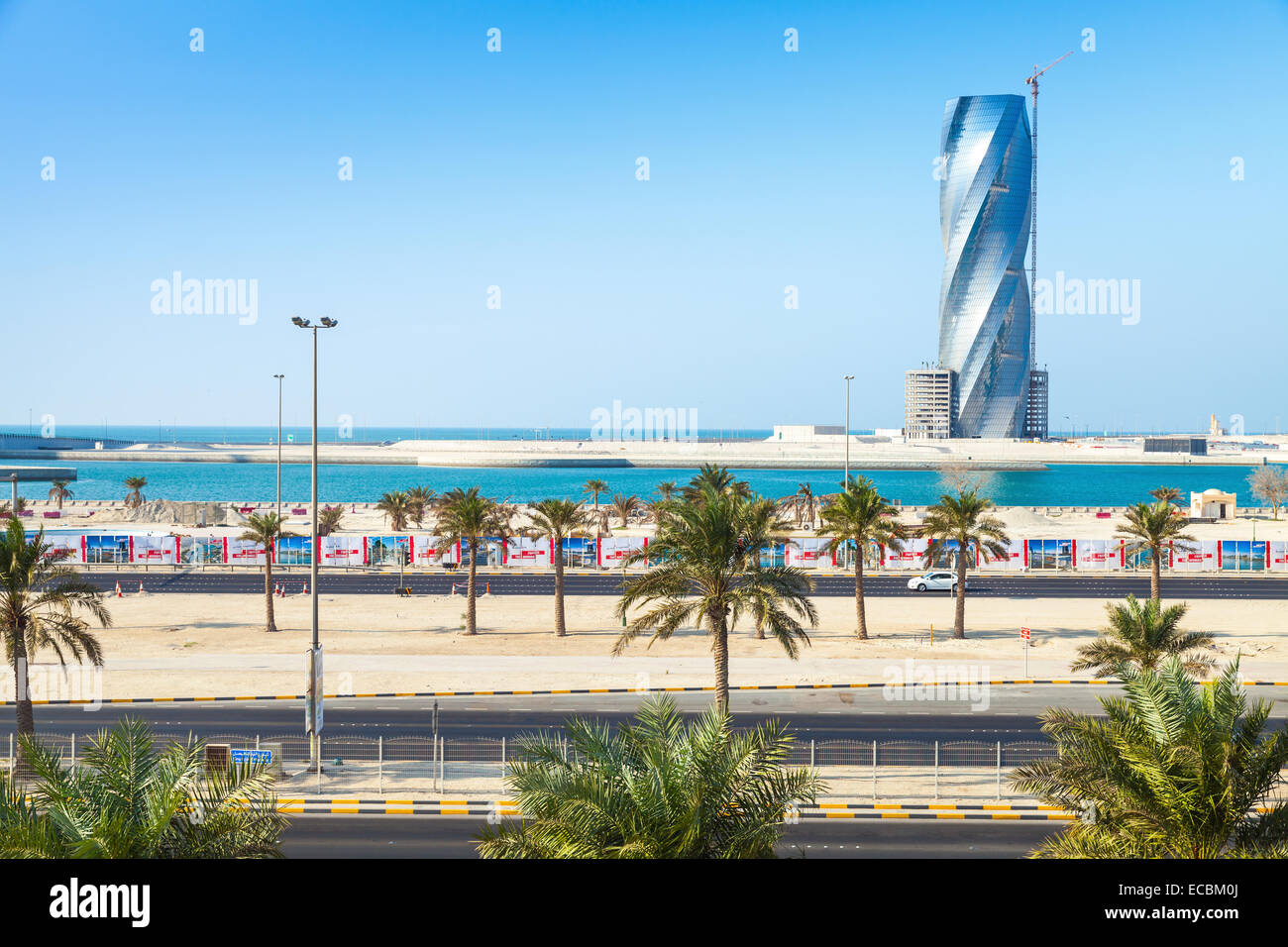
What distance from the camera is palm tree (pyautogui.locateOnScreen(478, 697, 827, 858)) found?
29.9 ft

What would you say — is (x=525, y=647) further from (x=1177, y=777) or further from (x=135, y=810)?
(x=1177, y=777)

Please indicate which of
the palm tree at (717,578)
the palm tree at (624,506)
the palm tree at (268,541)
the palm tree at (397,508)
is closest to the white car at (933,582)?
the palm tree at (717,578)

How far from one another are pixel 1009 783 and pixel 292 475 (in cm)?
18282

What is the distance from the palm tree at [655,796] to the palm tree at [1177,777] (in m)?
3.56

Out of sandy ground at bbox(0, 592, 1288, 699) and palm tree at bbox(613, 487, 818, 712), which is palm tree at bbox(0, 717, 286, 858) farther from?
sandy ground at bbox(0, 592, 1288, 699)

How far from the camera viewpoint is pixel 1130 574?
55562 mm

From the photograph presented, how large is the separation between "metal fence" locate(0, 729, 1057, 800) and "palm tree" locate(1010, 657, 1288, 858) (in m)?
8.23

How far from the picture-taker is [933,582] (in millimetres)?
49938

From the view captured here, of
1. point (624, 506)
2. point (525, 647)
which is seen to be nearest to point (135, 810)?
point (525, 647)

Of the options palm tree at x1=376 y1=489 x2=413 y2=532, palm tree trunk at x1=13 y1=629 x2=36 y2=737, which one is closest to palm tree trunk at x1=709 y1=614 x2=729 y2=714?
palm tree trunk at x1=13 y1=629 x2=36 y2=737

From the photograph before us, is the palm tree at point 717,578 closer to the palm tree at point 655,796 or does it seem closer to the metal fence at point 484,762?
the metal fence at point 484,762

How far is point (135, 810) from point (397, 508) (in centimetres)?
6566

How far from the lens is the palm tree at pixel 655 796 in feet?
29.9
